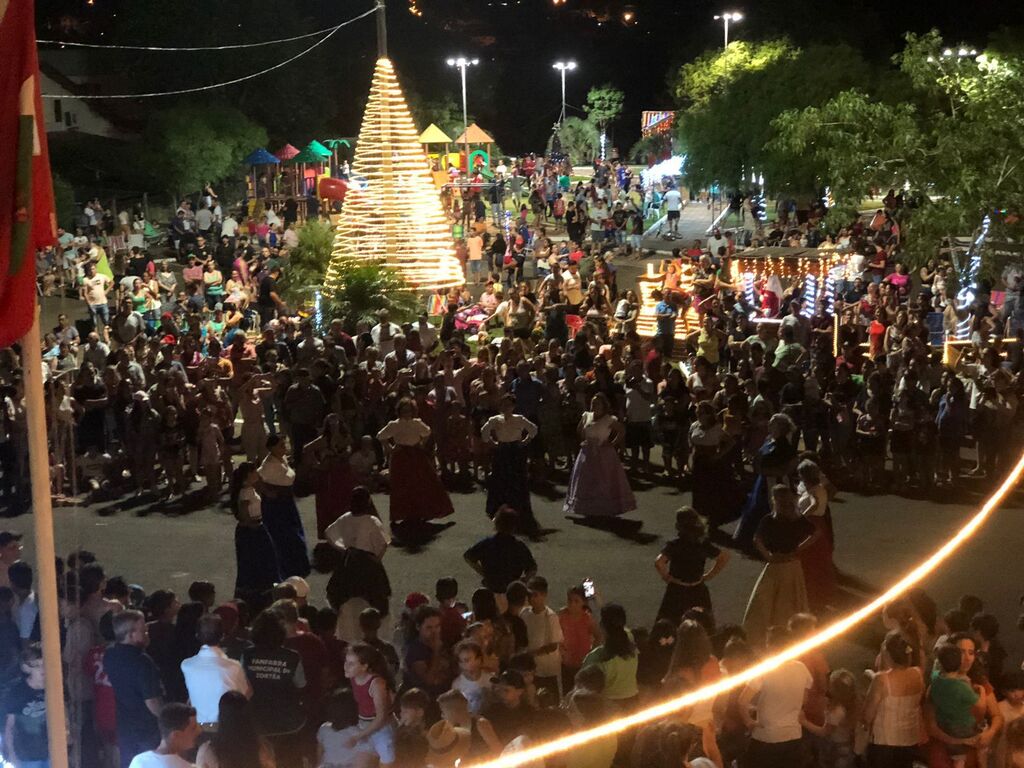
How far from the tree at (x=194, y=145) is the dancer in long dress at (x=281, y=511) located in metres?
30.1

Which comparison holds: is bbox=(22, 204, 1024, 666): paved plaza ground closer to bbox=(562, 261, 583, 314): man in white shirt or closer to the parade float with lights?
the parade float with lights

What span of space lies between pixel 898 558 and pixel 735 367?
608 centimetres

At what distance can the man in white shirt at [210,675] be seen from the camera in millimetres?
7961

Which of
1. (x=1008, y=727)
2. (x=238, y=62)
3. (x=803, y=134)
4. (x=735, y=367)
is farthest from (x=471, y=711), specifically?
(x=238, y=62)

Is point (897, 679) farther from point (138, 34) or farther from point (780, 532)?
point (138, 34)

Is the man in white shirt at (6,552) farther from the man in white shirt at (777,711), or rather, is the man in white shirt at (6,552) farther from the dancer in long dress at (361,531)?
the man in white shirt at (777,711)

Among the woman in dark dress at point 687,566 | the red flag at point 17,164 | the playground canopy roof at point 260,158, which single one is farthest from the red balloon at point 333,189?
the red flag at point 17,164

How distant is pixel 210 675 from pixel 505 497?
5.99 m

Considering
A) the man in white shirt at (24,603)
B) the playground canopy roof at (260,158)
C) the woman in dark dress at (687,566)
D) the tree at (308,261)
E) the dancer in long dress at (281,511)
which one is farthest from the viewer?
the playground canopy roof at (260,158)

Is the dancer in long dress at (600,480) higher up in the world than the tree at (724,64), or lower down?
lower down

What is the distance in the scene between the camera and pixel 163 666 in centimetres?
870

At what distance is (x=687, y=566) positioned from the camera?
9.90 meters

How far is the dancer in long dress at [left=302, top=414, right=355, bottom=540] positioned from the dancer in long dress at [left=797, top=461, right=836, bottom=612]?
4184 millimetres

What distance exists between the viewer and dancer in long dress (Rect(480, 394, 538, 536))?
13.5m
